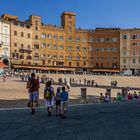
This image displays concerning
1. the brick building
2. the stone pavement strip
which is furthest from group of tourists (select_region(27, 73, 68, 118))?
the brick building

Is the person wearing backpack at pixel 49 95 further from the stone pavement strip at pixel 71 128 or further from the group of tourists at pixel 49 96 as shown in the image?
the stone pavement strip at pixel 71 128

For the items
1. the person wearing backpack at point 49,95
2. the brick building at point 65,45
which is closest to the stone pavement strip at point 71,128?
the person wearing backpack at point 49,95

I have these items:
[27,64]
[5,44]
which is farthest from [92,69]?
[5,44]

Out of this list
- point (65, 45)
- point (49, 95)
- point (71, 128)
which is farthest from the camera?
point (65, 45)

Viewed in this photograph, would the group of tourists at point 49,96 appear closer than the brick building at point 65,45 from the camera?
Yes

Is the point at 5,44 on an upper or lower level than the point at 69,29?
lower

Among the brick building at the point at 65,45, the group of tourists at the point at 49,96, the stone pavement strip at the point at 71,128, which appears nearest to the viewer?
the stone pavement strip at the point at 71,128

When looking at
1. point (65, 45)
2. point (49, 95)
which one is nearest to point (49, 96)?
point (49, 95)

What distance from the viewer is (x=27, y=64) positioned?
89750mm

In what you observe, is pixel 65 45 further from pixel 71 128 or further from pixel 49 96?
pixel 71 128

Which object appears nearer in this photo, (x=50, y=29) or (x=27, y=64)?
(x=27, y=64)

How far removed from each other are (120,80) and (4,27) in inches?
1344

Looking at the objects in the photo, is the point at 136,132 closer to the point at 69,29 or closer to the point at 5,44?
the point at 5,44

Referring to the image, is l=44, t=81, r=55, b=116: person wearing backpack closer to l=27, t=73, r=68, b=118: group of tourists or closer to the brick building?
l=27, t=73, r=68, b=118: group of tourists
